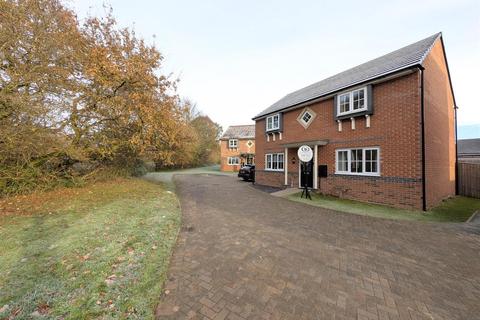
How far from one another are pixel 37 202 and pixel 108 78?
5846 mm

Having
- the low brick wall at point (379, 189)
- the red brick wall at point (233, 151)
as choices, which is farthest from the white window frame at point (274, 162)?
the red brick wall at point (233, 151)

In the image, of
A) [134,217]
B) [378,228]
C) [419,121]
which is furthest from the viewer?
[419,121]

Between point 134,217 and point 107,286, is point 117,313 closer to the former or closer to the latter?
point 107,286

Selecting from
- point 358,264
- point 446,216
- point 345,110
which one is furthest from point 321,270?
point 345,110

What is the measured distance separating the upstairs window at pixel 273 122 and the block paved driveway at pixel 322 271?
975cm

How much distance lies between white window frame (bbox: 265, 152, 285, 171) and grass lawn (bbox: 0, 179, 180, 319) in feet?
30.0

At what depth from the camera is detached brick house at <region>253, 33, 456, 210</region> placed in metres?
7.91

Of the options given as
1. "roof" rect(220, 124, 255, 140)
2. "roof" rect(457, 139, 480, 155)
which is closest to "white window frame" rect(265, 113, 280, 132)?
"roof" rect(220, 124, 255, 140)

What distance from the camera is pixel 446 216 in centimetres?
705

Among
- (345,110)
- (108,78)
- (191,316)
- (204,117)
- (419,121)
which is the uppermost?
(204,117)

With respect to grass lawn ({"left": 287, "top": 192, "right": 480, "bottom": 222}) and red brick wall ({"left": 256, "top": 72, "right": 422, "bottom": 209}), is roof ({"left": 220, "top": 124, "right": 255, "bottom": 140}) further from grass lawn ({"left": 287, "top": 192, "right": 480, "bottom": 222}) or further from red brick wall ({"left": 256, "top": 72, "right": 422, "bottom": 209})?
grass lawn ({"left": 287, "top": 192, "right": 480, "bottom": 222})

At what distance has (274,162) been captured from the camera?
14875mm

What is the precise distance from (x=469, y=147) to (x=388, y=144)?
105 ft

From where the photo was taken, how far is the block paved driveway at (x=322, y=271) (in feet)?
8.38
